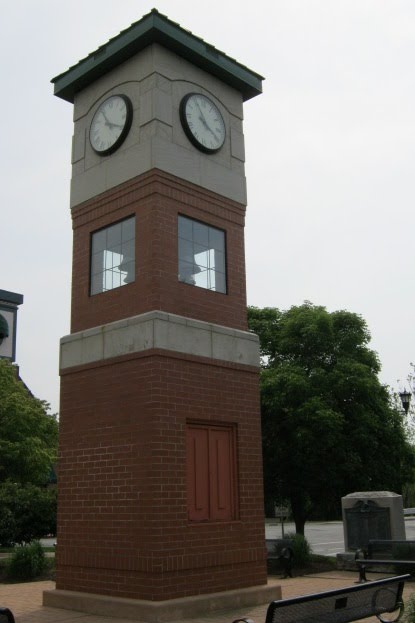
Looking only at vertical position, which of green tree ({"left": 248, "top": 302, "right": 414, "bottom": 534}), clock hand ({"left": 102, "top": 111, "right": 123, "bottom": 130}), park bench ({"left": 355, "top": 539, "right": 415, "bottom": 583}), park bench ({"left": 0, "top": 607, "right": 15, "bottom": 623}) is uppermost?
clock hand ({"left": 102, "top": 111, "right": 123, "bottom": 130})

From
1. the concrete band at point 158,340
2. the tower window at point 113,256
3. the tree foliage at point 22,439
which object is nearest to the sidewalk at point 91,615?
the concrete band at point 158,340

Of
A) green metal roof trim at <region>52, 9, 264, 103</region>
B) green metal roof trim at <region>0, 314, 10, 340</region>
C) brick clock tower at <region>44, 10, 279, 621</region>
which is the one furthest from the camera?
green metal roof trim at <region>0, 314, 10, 340</region>

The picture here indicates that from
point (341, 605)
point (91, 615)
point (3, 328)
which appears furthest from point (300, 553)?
point (3, 328)

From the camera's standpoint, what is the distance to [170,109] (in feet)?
39.5

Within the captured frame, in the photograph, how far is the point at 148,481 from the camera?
1013 cm

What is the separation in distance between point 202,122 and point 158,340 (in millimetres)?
4437

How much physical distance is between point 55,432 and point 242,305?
66.7ft

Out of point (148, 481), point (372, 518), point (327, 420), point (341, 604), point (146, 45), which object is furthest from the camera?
point (327, 420)

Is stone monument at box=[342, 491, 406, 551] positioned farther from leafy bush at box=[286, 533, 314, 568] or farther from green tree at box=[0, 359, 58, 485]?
green tree at box=[0, 359, 58, 485]

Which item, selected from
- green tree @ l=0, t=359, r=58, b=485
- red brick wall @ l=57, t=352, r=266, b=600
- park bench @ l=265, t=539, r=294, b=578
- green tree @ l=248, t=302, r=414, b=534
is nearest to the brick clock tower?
red brick wall @ l=57, t=352, r=266, b=600

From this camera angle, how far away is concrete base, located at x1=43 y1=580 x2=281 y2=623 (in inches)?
379

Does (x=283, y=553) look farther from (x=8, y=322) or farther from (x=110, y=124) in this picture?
(x=8, y=322)

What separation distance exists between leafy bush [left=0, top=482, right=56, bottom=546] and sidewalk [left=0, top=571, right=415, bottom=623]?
4307mm

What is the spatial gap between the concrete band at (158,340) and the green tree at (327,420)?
824 centimetres
